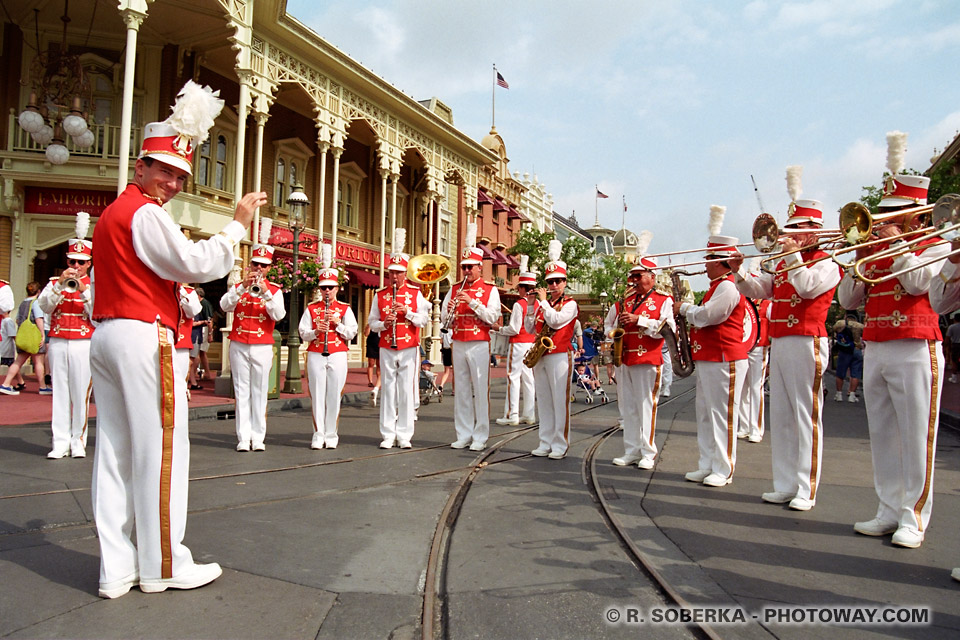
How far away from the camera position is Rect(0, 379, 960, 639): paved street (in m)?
3.18

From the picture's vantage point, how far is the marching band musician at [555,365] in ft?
25.2

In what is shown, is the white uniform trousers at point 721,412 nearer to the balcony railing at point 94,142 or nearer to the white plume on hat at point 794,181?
the white plume on hat at point 794,181

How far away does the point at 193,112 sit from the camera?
3.76 m

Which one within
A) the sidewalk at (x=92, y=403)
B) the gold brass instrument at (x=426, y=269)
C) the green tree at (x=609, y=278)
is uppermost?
the green tree at (x=609, y=278)

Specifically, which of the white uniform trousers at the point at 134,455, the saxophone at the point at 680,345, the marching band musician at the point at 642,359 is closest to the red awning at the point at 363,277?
the marching band musician at the point at 642,359

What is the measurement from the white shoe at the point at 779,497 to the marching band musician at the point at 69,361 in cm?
680

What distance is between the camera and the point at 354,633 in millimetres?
3025

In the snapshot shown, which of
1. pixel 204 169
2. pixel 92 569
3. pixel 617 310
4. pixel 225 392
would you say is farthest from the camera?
pixel 204 169

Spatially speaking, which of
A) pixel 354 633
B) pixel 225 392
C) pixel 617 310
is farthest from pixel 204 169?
pixel 354 633

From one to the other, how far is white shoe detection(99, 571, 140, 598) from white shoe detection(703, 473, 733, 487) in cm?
478

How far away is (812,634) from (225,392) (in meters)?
11.9

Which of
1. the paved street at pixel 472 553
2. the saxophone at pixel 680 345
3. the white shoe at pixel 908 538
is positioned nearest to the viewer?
the paved street at pixel 472 553

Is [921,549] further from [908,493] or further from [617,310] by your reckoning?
[617,310]

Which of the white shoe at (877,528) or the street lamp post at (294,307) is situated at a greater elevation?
the street lamp post at (294,307)
